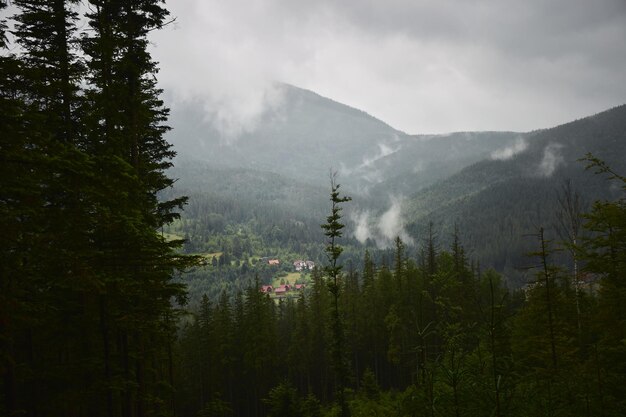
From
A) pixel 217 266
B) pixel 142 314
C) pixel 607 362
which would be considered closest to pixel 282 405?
pixel 142 314

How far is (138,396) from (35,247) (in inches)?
348

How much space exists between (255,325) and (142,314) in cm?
3560

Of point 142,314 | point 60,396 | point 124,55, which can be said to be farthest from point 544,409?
point 124,55

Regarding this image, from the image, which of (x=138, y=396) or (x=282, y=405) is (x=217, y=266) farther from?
(x=138, y=396)

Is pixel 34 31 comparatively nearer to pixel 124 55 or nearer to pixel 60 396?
pixel 124 55

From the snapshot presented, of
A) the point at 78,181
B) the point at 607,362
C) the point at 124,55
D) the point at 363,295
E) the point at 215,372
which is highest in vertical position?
the point at 124,55

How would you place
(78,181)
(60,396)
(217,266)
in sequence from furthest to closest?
1. (217,266)
2. (60,396)
3. (78,181)

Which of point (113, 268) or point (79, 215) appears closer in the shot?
point (79, 215)

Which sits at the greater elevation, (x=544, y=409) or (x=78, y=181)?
(x=78, y=181)

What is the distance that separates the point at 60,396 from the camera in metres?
10.3

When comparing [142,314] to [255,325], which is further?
[255,325]

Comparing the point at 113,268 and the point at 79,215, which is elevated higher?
the point at 79,215

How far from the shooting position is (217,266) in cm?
18800

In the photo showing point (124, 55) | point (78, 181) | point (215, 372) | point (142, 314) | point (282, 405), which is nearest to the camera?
point (78, 181)
